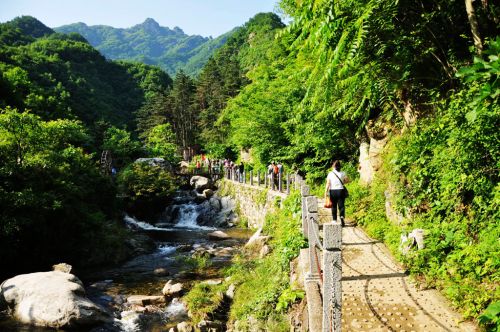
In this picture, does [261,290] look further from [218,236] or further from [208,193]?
[208,193]

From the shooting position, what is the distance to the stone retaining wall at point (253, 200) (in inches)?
735

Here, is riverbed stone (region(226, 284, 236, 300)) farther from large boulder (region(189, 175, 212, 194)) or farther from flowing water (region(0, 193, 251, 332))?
large boulder (region(189, 175, 212, 194))

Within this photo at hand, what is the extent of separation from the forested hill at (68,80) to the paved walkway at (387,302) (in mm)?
32854

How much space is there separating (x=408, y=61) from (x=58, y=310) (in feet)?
37.1

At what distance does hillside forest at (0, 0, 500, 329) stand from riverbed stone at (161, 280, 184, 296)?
4.93 meters

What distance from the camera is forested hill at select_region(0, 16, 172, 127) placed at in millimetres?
37812

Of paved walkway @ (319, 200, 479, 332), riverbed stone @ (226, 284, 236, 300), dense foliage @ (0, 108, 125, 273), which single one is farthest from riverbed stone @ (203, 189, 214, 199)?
paved walkway @ (319, 200, 479, 332)

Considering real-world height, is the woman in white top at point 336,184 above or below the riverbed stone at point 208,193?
above

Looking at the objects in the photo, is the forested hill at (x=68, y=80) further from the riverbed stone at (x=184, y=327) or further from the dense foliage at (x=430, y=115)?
the dense foliage at (x=430, y=115)

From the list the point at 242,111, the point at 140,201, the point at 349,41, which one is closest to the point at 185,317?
the point at 349,41

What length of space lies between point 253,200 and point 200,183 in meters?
11.7

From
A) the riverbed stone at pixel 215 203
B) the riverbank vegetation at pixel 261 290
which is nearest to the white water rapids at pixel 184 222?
the riverbed stone at pixel 215 203

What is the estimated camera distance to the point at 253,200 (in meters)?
→ 22.1

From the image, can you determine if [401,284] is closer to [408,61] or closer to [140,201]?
[408,61]
